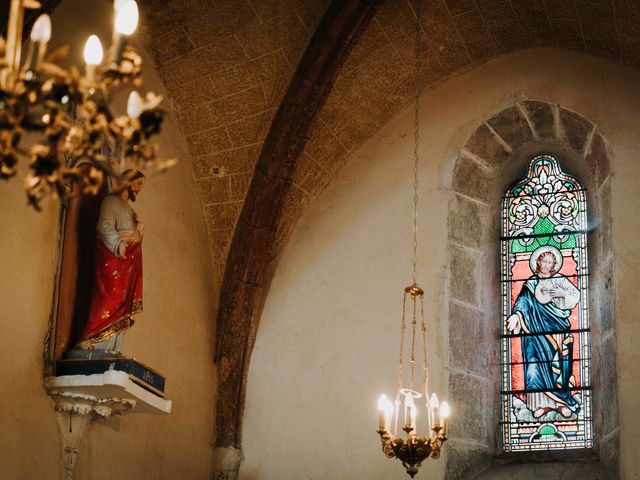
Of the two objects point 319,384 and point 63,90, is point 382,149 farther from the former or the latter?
point 63,90

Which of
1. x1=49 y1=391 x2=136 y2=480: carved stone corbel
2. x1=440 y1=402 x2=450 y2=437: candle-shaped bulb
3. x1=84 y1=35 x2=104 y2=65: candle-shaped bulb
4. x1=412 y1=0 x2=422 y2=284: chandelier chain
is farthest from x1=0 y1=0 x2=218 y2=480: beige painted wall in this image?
x1=84 y1=35 x2=104 y2=65: candle-shaped bulb

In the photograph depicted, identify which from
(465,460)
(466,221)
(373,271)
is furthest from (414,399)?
(466,221)

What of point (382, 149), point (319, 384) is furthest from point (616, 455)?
point (382, 149)

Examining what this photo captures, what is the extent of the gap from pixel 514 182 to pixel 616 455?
2.98 m

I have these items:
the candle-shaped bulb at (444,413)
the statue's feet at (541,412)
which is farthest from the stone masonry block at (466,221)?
the candle-shaped bulb at (444,413)

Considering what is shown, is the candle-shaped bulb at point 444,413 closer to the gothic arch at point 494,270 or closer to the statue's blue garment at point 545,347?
the gothic arch at point 494,270

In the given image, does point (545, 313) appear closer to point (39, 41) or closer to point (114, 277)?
point (114, 277)

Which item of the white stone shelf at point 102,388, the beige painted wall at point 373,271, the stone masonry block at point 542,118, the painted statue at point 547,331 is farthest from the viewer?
the stone masonry block at point 542,118

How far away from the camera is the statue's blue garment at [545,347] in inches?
452

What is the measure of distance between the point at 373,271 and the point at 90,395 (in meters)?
3.26

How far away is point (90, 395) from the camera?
9516mm

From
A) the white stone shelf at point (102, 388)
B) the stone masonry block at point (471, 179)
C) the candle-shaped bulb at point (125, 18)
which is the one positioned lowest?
the white stone shelf at point (102, 388)

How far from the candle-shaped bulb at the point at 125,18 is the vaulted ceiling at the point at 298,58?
5.35 metres

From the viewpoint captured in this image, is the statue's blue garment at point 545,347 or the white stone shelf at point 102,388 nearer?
the white stone shelf at point 102,388
